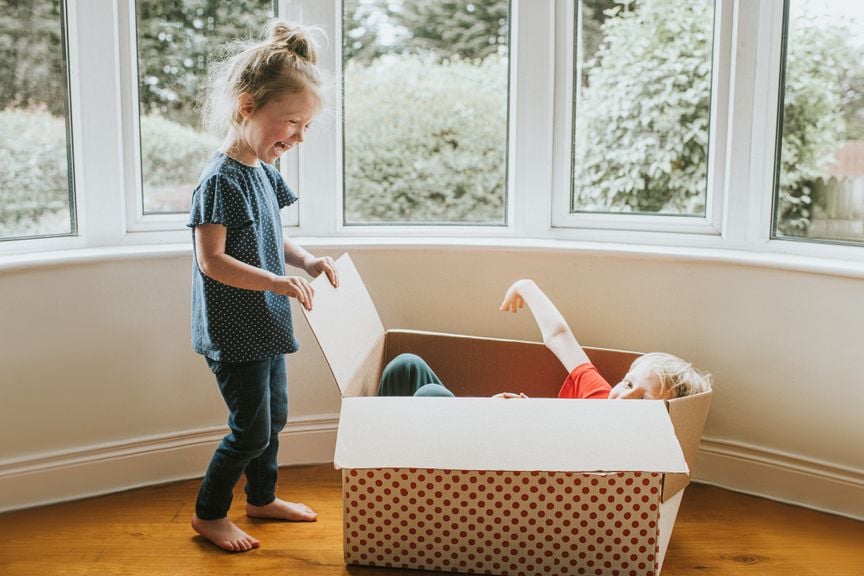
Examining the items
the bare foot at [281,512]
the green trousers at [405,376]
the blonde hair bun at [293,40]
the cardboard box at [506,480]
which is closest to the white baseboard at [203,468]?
the bare foot at [281,512]

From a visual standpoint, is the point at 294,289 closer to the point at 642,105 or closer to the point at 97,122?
the point at 97,122

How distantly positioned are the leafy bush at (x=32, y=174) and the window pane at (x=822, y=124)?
1.84 m

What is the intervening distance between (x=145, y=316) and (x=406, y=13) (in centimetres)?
111

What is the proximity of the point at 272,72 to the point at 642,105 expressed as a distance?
1113 millimetres

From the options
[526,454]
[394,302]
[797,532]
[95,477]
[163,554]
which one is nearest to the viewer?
[526,454]

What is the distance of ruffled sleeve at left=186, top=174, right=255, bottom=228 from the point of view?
1.74 meters

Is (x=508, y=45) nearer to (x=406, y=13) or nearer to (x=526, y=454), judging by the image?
(x=406, y=13)

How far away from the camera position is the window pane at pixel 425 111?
2492mm

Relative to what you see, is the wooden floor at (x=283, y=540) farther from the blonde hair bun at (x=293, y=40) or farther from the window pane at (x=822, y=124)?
the blonde hair bun at (x=293, y=40)

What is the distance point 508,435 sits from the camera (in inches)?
66.1

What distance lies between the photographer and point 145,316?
2.21 meters

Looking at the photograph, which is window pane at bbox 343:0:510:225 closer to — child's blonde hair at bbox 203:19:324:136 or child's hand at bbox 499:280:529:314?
child's hand at bbox 499:280:529:314

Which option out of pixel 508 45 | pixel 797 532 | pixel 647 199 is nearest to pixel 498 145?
pixel 508 45

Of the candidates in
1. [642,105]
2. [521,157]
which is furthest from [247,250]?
[642,105]
